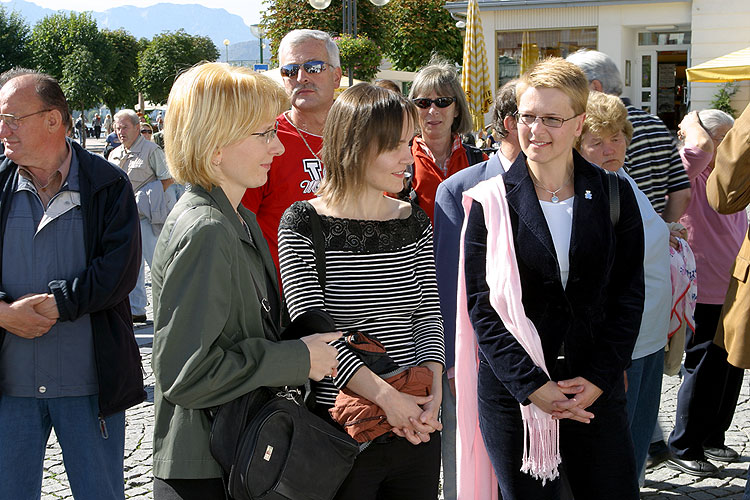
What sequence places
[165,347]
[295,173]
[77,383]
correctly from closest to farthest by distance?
[165,347] < [77,383] < [295,173]

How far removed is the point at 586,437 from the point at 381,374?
0.85 meters

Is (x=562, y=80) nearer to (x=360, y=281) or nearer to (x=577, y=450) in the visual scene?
(x=360, y=281)

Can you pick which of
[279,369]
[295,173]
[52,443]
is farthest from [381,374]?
[52,443]

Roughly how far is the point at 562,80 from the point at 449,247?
0.95m

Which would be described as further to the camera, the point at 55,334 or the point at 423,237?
the point at 55,334

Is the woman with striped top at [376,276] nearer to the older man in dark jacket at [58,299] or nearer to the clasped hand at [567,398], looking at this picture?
the clasped hand at [567,398]

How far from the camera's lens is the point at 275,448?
210 cm

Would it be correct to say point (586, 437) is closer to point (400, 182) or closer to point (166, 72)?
point (400, 182)

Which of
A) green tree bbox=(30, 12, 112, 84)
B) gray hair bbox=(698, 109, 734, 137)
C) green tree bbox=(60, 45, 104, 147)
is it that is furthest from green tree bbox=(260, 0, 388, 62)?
green tree bbox=(30, 12, 112, 84)

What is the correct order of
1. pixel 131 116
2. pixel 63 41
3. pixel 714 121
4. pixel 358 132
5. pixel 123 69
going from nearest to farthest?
pixel 358 132
pixel 714 121
pixel 131 116
pixel 63 41
pixel 123 69

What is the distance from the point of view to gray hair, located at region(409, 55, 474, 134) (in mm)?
4344

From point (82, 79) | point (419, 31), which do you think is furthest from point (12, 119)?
point (82, 79)

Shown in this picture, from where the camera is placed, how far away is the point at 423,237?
285 cm

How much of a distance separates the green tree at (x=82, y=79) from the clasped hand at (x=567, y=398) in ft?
165
